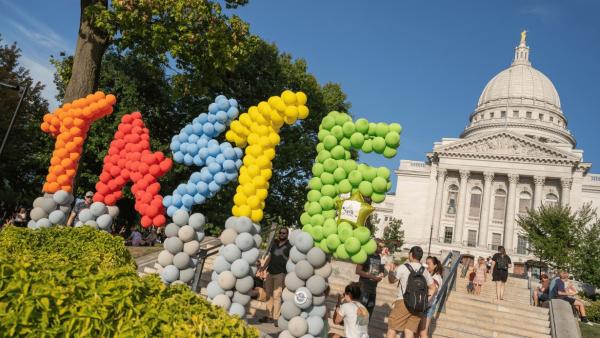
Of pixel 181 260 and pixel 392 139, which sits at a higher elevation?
pixel 392 139

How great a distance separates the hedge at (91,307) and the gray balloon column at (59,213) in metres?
A: 6.64

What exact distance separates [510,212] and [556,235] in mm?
21991

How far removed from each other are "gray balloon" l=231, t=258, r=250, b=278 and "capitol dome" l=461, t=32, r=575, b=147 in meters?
65.7

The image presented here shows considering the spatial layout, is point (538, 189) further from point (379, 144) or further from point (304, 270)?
point (304, 270)

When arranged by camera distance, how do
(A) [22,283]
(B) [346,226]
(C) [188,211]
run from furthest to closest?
(C) [188,211] → (B) [346,226] → (A) [22,283]

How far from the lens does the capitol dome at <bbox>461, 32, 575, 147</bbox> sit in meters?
67.5

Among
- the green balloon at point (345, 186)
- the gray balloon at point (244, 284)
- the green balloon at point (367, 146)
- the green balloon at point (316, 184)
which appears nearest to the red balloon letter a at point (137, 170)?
the gray balloon at point (244, 284)

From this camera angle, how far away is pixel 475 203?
2178 inches

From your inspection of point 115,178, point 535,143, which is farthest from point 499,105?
point 115,178

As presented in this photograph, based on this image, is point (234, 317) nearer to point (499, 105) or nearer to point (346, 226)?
point (346, 226)

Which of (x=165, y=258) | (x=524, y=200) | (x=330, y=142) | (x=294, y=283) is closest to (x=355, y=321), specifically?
(x=294, y=283)

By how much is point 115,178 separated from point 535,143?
172ft

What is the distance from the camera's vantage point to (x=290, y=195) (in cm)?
2131

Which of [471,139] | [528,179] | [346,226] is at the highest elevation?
[471,139]
